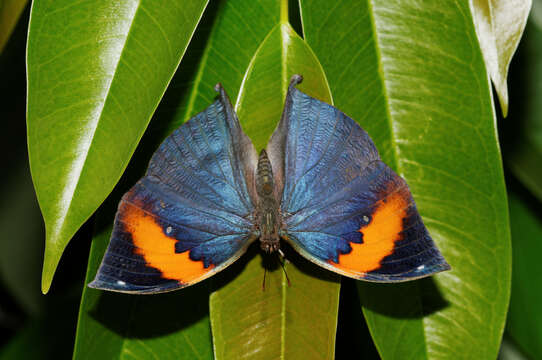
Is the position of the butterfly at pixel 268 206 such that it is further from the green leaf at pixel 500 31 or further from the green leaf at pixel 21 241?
the green leaf at pixel 21 241

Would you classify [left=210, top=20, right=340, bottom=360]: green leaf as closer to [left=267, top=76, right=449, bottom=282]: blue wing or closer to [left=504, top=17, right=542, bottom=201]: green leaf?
[left=267, top=76, right=449, bottom=282]: blue wing

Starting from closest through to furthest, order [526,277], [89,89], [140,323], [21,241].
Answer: [89,89] → [140,323] → [526,277] → [21,241]

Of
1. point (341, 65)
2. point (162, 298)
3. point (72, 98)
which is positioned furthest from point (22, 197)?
point (341, 65)

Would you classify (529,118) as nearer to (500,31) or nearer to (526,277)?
(526,277)

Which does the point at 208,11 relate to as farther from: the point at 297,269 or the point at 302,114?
the point at 297,269

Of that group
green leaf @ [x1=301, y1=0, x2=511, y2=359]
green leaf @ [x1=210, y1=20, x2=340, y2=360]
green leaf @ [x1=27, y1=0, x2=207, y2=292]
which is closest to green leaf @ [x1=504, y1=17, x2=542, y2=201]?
green leaf @ [x1=301, y1=0, x2=511, y2=359]

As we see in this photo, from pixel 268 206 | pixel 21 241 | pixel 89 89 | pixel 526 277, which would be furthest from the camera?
pixel 21 241

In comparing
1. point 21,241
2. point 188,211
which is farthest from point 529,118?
point 21,241
